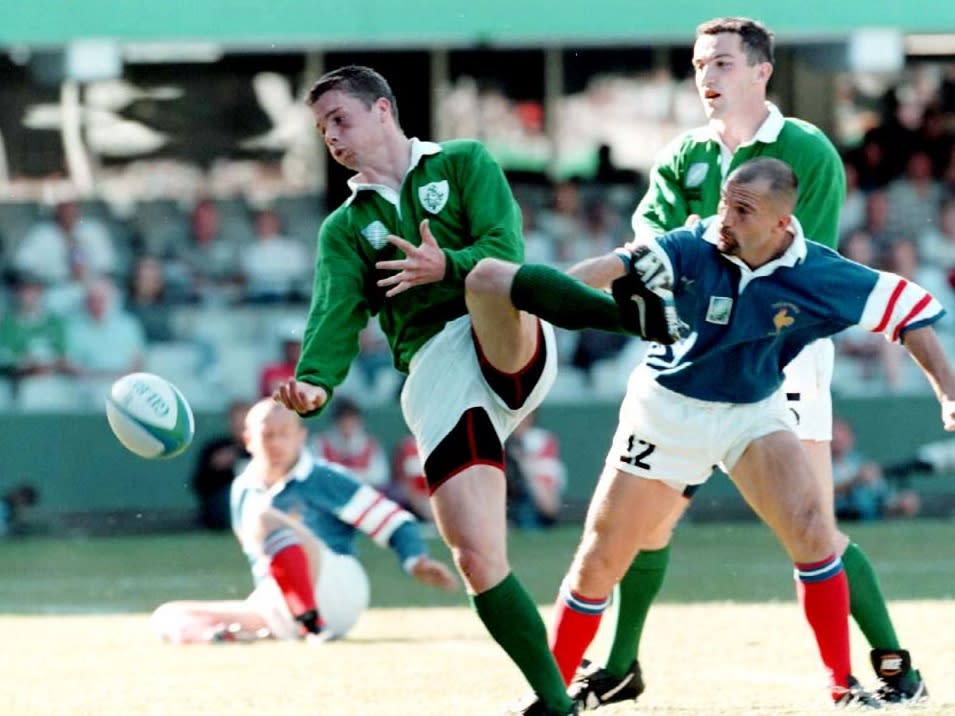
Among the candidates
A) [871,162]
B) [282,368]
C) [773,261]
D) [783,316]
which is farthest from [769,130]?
[871,162]

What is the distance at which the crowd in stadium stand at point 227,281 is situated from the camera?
47.1ft

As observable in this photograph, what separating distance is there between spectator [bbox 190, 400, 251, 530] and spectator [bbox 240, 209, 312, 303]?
61.5 inches

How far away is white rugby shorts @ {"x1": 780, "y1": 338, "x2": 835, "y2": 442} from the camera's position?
21.1 ft

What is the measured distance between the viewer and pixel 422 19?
14367 mm

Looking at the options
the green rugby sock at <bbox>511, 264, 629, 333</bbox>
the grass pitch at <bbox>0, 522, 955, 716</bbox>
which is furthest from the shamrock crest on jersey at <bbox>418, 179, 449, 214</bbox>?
the grass pitch at <bbox>0, 522, 955, 716</bbox>

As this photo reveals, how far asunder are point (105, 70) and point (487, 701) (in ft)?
31.2

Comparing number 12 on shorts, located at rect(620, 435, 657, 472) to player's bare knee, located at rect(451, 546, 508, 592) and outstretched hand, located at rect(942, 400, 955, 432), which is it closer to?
player's bare knee, located at rect(451, 546, 508, 592)

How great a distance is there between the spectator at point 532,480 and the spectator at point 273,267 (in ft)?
7.88

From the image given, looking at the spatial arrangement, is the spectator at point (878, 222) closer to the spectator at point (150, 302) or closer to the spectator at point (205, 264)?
the spectator at point (205, 264)

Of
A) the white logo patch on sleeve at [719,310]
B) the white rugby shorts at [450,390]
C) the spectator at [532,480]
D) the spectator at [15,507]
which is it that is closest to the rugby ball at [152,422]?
the white rugby shorts at [450,390]

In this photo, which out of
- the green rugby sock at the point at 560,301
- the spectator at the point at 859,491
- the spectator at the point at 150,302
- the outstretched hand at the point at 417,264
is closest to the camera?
the green rugby sock at the point at 560,301

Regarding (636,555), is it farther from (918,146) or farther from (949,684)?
(918,146)

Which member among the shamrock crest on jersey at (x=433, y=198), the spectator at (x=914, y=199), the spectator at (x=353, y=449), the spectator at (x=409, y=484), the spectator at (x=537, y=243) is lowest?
the spectator at (x=409, y=484)

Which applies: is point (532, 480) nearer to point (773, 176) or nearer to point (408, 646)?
point (408, 646)
